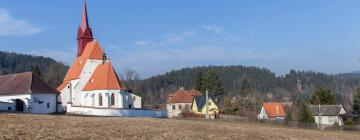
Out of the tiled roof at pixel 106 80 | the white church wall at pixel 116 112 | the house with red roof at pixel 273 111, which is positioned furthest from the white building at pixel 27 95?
the house with red roof at pixel 273 111

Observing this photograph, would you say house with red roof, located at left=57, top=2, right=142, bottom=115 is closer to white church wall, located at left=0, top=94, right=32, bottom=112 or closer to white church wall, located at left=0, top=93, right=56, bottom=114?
white church wall, located at left=0, top=93, right=56, bottom=114

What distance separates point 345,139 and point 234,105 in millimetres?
47588

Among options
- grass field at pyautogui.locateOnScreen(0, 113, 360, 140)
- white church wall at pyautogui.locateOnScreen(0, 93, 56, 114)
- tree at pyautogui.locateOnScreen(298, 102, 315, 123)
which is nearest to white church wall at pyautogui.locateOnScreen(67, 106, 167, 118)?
white church wall at pyautogui.locateOnScreen(0, 93, 56, 114)

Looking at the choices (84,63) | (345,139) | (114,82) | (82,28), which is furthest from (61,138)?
(82,28)

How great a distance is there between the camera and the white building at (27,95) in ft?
178

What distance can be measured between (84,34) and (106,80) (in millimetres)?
16233

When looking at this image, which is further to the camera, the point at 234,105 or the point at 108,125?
the point at 234,105

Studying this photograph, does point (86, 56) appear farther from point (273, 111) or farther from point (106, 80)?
point (273, 111)

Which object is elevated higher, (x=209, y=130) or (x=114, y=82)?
(x=114, y=82)

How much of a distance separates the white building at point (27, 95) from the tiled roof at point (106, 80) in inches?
224

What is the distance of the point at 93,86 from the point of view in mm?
63500

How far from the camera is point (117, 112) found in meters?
56.6

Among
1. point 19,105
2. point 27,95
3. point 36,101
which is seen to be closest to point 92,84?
point 36,101

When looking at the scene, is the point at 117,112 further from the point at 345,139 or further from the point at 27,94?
the point at 345,139
